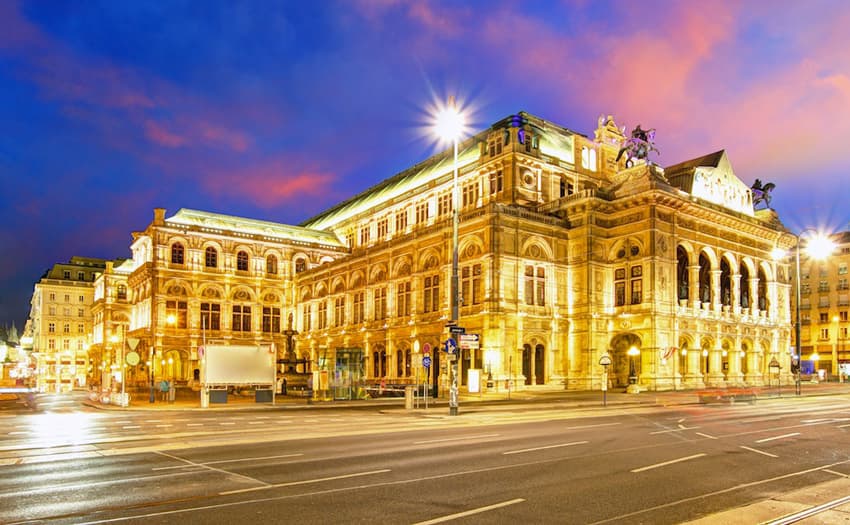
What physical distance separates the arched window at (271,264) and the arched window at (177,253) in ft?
35.6

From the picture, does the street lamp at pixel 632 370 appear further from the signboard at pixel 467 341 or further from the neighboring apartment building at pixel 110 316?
the neighboring apartment building at pixel 110 316

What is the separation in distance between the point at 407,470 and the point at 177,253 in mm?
74569

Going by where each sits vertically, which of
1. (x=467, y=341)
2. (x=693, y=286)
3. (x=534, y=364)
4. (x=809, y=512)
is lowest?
(x=534, y=364)

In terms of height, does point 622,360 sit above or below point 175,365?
above

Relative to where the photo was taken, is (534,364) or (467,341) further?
(534,364)

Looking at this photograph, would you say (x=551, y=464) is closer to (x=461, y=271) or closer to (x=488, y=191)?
(x=461, y=271)

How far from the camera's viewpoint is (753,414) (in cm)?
3061

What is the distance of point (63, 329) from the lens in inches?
4897

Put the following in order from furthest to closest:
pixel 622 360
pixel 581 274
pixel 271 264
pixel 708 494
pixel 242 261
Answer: pixel 271 264 < pixel 242 261 < pixel 622 360 < pixel 581 274 < pixel 708 494

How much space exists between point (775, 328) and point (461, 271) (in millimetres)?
31629

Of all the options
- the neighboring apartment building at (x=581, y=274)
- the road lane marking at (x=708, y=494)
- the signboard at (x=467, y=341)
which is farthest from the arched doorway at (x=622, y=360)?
the road lane marking at (x=708, y=494)

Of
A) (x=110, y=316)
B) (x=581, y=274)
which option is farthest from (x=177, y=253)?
(x=581, y=274)

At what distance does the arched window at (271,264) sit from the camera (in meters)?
89.1

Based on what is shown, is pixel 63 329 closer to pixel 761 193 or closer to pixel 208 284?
pixel 208 284
